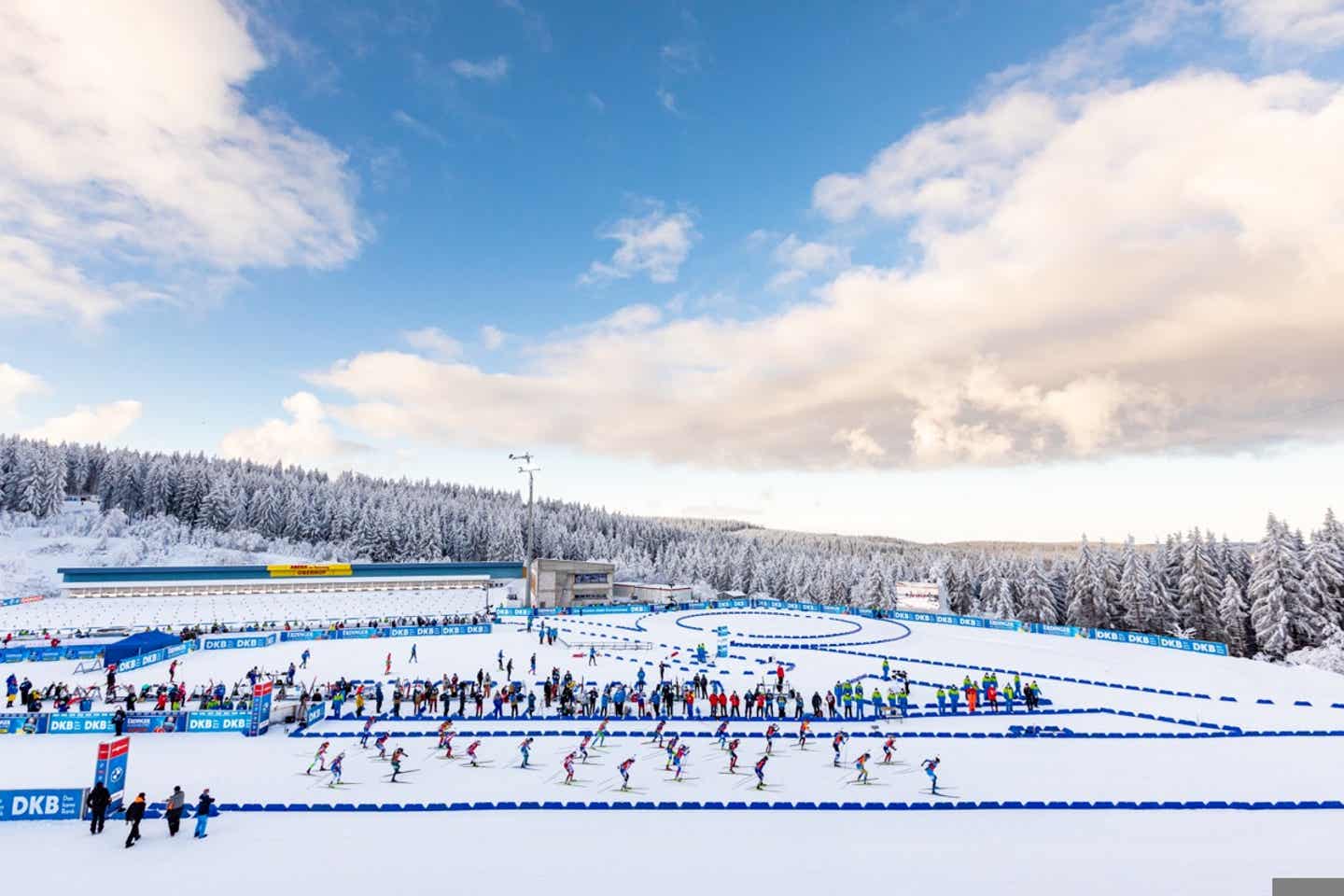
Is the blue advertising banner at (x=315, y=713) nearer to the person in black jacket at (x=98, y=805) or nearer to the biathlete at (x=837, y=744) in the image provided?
the person in black jacket at (x=98, y=805)

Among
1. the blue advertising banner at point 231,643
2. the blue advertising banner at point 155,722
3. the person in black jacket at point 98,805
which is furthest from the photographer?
the blue advertising banner at point 231,643

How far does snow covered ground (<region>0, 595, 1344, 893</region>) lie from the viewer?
43.8ft

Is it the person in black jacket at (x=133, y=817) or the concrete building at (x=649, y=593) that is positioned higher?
the person in black jacket at (x=133, y=817)

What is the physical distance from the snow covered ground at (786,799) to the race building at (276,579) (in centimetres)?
3902

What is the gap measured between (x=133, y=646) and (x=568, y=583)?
4142 centimetres

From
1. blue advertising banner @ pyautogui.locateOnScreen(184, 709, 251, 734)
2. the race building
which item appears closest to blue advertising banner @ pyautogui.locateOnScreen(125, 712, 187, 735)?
blue advertising banner @ pyautogui.locateOnScreen(184, 709, 251, 734)

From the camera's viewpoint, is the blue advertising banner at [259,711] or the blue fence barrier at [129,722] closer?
the blue fence barrier at [129,722]

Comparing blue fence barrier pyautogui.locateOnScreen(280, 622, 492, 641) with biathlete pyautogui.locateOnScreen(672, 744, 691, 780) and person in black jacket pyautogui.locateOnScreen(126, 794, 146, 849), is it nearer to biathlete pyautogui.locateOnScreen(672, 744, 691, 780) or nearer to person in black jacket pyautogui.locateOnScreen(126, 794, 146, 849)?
biathlete pyautogui.locateOnScreen(672, 744, 691, 780)

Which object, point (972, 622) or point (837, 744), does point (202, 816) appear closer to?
point (837, 744)

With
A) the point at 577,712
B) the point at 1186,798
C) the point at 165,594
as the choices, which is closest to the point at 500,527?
the point at 165,594

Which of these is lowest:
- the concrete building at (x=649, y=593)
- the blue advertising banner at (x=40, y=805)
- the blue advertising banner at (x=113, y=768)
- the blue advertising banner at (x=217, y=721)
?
the concrete building at (x=649, y=593)

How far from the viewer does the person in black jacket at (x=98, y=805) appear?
47.4ft

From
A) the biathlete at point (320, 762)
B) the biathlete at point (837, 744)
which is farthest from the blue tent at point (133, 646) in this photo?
the biathlete at point (837, 744)

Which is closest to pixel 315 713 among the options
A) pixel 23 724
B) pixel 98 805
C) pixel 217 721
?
pixel 217 721
